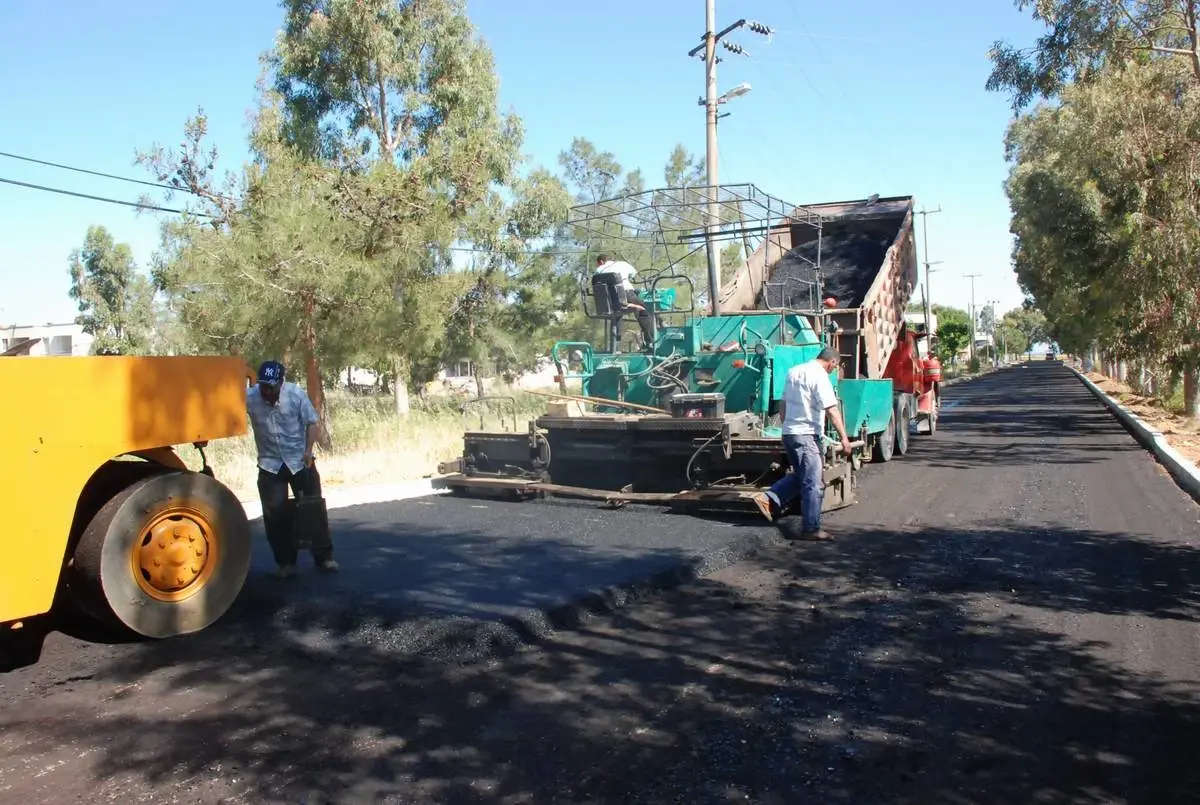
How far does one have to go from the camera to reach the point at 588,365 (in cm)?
1032

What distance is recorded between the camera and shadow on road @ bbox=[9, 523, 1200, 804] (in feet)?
11.5

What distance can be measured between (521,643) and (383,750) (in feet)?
4.73

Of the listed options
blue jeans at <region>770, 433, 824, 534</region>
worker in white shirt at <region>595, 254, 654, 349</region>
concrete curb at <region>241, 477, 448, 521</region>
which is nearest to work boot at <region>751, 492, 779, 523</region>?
blue jeans at <region>770, 433, 824, 534</region>

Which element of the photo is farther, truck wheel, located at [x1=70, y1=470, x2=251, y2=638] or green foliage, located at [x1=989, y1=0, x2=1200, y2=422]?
green foliage, located at [x1=989, y1=0, x2=1200, y2=422]

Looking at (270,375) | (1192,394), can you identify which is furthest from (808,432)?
(1192,394)

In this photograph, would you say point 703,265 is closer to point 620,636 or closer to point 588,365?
point 588,365

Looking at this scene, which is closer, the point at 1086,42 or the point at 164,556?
the point at 164,556

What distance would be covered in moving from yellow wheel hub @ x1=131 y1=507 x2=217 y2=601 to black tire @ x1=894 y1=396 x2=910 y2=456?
1042 cm

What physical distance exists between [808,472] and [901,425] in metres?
6.56

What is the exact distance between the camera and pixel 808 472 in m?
7.78

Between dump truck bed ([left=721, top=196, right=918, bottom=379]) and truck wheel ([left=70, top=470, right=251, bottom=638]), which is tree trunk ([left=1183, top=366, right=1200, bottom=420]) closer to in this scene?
dump truck bed ([left=721, top=196, right=918, bottom=379])

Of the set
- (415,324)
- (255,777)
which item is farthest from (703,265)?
(255,777)

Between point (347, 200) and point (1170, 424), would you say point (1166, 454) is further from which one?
point (347, 200)

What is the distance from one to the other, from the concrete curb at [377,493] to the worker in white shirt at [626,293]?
2.63 m
